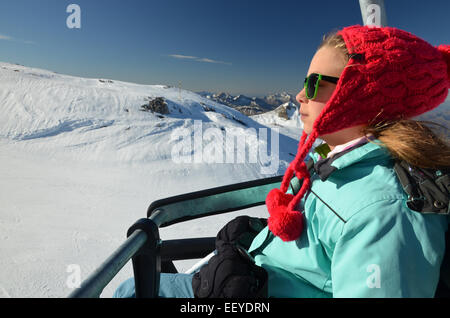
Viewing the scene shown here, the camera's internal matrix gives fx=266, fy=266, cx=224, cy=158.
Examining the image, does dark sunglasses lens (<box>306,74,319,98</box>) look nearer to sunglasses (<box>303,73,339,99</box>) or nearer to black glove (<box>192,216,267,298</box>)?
sunglasses (<box>303,73,339,99</box>)

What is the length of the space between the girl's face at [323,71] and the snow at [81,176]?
200 centimetres

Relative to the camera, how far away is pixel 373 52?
998 mm

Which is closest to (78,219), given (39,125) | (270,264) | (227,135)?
(270,264)

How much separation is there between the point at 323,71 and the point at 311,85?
7 cm

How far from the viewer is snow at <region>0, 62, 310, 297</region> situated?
2.40 meters

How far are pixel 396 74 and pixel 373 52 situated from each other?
0.39 feet

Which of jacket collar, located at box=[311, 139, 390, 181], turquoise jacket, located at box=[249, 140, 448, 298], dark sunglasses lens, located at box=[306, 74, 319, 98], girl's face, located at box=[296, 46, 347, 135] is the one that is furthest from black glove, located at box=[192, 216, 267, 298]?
dark sunglasses lens, located at box=[306, 74, 319, 98]

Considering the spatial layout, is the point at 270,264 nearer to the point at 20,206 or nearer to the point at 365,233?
the point at 365,233

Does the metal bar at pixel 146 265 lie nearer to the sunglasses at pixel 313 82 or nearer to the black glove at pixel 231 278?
the black glove at pixel 231 278

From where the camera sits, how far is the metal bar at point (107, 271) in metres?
A: 0.74

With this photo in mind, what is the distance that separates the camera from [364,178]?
96 cm

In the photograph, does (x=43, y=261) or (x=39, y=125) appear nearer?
(x=43, y=261)

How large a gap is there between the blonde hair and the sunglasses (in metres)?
0.10

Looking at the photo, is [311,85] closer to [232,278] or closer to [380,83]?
[380,83]
